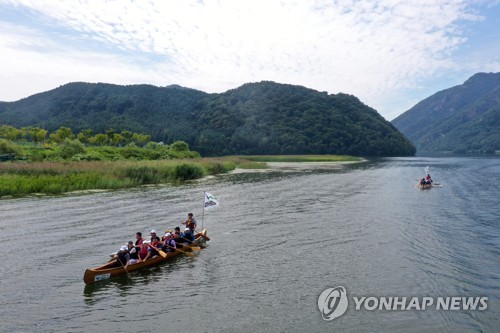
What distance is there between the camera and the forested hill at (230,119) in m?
162

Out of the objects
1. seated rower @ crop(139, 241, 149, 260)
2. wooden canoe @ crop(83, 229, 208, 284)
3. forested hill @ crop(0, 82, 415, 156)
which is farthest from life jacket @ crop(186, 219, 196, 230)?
forested hill @ crop(0, 82, 415, 156)

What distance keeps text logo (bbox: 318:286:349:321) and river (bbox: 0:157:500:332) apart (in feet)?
0.84

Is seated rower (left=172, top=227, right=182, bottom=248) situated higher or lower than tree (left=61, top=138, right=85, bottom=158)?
lower

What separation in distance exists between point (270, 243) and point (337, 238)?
4523 mm

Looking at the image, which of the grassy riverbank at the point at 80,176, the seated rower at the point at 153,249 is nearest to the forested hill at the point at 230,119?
the grassy riverbank at the point at 80,176

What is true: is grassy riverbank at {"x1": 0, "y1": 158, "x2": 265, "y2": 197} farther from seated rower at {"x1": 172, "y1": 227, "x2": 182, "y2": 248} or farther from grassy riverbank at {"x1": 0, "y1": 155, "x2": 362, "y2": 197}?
seated rower at {"x1": 172, "y1": 227, "x2": 182, "y2": 248}

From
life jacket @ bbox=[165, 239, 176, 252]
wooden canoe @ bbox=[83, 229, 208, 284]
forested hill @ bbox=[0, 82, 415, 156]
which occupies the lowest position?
wooden canoe @ bbox=[83, 229, 208, 284]

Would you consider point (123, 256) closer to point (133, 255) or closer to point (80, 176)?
point (133, 255)

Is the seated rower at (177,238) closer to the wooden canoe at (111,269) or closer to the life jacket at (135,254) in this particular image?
the wooden canoe at (111,269)

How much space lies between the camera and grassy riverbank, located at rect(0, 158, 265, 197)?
4038 centimetres

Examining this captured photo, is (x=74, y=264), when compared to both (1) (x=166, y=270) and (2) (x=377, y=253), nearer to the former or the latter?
(1) (x=166, y=270)

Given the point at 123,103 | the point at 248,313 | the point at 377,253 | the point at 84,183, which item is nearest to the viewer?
the point at 248,313

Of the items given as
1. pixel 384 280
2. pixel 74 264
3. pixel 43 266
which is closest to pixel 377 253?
pixel 384 280

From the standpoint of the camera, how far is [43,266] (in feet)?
63.3
